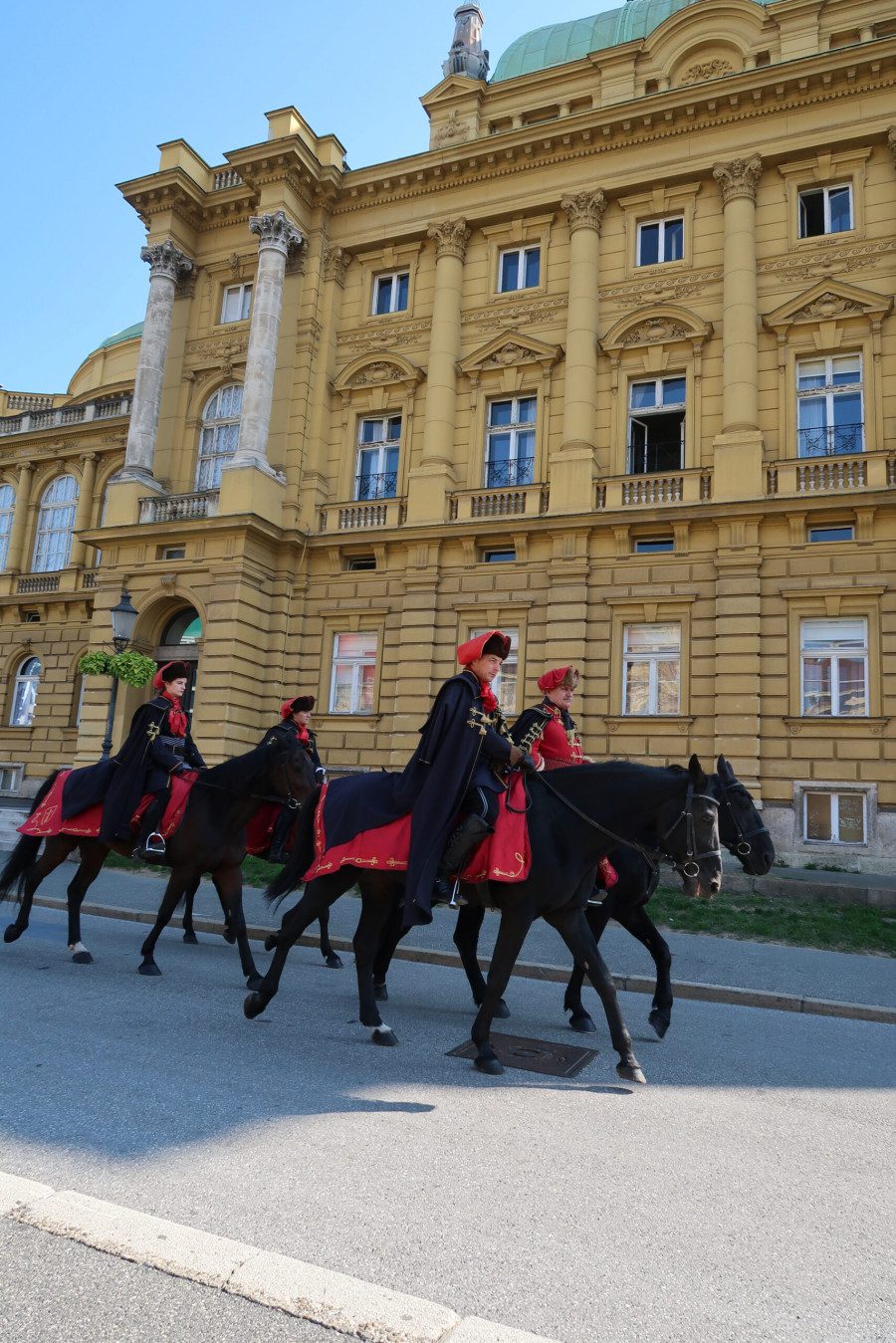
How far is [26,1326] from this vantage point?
257cm

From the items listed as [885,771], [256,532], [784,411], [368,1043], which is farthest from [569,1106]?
[256,532]

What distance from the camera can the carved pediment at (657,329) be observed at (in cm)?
2067

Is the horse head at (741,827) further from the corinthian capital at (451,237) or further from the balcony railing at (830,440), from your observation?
the corinthian capital at (451,237)

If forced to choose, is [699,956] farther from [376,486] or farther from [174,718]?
[376,486]

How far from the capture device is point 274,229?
24516mm

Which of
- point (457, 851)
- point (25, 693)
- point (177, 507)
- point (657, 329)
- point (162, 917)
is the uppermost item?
point (657, 329)

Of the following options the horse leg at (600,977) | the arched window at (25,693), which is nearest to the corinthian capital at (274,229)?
the arched window at (25,693)

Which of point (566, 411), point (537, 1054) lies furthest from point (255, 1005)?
point (566, 411)

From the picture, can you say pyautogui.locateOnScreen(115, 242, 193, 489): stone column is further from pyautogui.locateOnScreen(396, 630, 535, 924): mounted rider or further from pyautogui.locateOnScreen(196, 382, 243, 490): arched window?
pyautogui.locateOnScreen(396, 630, 535, 924): mounted rider

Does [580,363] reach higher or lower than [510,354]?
lower

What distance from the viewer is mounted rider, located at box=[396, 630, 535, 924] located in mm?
5832

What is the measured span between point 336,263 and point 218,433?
5946mm

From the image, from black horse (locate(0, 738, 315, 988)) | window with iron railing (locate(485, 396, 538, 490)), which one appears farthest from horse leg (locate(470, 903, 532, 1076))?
window with iron railing (locate(485, 396, 538, 490))

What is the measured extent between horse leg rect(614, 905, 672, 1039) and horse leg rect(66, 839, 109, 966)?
505 centimetres
